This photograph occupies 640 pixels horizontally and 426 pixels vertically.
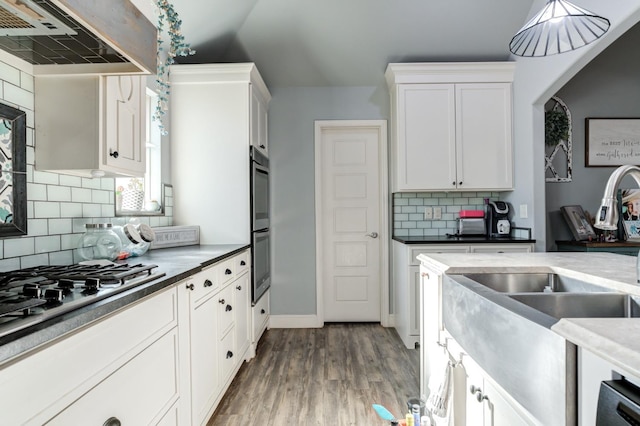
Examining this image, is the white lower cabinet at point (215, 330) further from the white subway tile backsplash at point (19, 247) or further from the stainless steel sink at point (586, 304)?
the stainless steel sink at point (586, 304)

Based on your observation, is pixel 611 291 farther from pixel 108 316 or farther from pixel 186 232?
pixel 186 232

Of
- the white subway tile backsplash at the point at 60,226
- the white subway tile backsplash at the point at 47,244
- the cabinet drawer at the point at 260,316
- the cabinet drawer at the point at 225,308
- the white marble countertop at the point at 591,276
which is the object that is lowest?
the cabinet drawer at the point at 260,316

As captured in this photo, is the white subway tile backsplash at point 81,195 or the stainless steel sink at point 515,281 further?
the white subway tile backsplash at point 81,195

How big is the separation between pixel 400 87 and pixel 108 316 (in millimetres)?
3033

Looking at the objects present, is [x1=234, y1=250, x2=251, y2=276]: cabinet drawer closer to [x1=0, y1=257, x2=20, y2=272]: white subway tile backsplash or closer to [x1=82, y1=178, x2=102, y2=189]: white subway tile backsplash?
[x1=82, y1=178, x2=102, y2=189]: white subway tile backsplash

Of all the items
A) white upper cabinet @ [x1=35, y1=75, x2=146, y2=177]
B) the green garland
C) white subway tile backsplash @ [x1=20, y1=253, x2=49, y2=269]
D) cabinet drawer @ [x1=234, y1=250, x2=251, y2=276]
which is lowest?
cabinet drawer @ [x1=234, y1=250, x2=251, y2=276]

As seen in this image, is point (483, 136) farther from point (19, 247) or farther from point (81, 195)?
point (19, 247)

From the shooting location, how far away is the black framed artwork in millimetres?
1321

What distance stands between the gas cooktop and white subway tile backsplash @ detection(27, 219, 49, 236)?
157 millimetres

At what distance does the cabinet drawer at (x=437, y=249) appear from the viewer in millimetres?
3002

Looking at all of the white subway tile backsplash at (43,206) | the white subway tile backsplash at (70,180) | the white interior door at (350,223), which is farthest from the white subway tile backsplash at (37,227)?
the white interior door at (350,223)

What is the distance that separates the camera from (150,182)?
108 inches

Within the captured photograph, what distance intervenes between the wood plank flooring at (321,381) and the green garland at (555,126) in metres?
2.40

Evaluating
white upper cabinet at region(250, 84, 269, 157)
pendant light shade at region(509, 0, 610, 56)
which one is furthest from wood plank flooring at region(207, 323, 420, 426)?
pendant light shade at region(509, 0, 610, 56)
